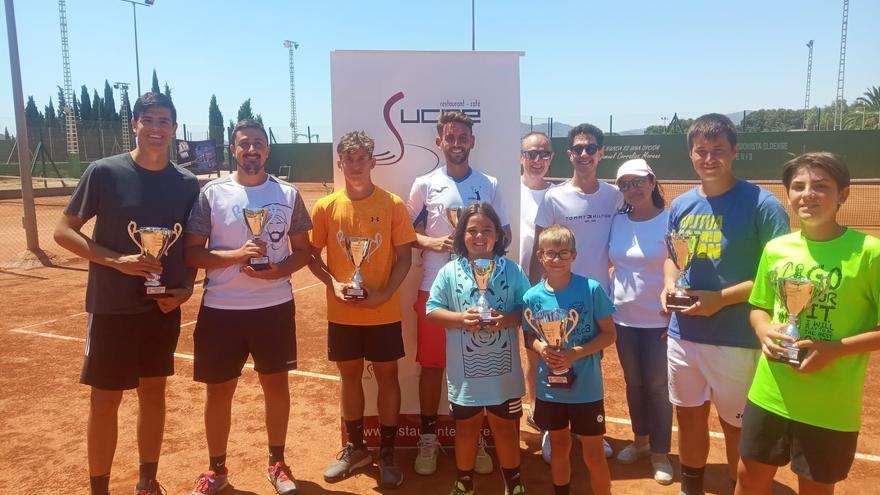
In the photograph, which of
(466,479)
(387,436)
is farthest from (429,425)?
(466,479)

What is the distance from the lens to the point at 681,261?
3.12 meters

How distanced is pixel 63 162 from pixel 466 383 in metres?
39.3

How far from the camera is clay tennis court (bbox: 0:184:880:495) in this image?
381 centimetres

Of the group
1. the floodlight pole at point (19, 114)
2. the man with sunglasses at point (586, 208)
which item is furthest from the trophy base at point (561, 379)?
the floodlight pole at point (19, 114)

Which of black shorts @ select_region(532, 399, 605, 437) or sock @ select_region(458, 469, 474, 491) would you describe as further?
sock @ select_region(458, 469, 474, 491)

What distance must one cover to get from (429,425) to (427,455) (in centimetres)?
20

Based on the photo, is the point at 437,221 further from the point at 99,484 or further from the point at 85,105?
the point at 85,105

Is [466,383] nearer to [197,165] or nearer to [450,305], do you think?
[450,305]

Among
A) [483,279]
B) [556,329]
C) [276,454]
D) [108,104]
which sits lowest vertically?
[276,454]

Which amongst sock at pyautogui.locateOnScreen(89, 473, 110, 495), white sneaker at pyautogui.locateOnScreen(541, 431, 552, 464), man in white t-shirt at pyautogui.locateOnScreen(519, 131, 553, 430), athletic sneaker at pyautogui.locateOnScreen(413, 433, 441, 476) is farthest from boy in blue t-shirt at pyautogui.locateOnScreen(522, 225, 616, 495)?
sock at pyautogui.locateOnScreen(89, 473, 110, 495)

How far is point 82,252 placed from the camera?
3.13m

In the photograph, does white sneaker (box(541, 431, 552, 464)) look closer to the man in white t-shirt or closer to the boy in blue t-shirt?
the man in white t-shirt

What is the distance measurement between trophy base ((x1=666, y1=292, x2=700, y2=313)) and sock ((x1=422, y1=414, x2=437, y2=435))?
1871 mm

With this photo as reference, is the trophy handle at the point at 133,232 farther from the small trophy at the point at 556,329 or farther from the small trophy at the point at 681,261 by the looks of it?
the small trophy at the point at 681,261
